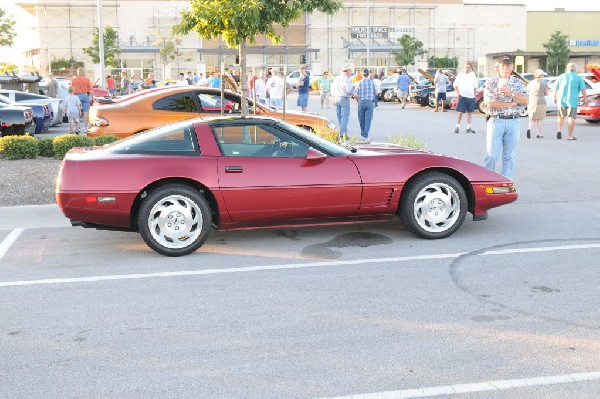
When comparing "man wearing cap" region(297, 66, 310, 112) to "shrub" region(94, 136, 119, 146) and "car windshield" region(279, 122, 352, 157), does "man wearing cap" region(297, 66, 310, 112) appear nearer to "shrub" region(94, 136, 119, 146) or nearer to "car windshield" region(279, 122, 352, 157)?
"shrub" region(94, 136, 119, 146)

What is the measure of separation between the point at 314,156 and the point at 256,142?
22.6 inches

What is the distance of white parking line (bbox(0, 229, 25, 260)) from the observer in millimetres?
7102

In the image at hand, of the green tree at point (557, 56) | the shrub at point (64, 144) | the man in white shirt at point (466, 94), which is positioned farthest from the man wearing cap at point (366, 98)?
the green tree at point (557, 56)

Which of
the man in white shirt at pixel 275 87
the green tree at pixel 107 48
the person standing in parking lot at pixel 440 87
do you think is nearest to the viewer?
the man in white shirt at pixel 275 87

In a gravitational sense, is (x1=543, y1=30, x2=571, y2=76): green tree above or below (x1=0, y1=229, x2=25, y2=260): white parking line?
above

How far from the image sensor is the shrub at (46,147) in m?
12.0

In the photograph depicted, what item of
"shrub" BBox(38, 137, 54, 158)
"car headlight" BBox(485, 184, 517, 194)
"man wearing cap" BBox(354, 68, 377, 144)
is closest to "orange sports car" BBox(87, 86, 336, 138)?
"shrub" BBox(38, 137, 54, 158)

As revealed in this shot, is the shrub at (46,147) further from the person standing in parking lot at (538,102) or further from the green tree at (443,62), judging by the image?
the green tree at (443,62)

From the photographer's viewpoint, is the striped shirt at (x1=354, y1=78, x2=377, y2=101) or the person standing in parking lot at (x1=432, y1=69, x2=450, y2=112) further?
the person standing in parking lot at (x1=432, y1=69, x2=450, y2=112)

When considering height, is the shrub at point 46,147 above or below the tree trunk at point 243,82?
below

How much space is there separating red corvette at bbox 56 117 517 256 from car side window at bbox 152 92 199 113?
5740 mm

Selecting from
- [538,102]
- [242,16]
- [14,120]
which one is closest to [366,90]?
[538,102]

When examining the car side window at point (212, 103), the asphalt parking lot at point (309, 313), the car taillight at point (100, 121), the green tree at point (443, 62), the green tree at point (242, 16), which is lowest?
the asphalt parking lot at point (309, 313)

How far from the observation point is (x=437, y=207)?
7266 millimetres
